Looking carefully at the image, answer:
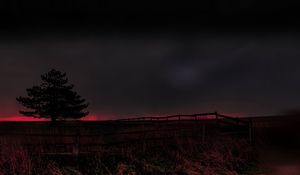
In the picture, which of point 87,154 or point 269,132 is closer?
point 87,154

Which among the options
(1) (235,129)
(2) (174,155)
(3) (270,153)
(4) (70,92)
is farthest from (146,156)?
(4) (70,92)

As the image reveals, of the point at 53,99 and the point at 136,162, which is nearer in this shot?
the point at 136,162

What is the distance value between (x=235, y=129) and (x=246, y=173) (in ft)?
35.4

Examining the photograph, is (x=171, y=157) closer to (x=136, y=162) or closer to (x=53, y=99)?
(x=136, y=162)

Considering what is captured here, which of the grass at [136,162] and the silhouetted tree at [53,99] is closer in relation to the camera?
the grass at [136,162]

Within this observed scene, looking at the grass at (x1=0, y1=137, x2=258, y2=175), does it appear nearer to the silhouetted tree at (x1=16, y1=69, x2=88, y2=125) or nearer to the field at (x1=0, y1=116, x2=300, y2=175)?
the field at (x1=0, y1=116, x2=300, y2=175)

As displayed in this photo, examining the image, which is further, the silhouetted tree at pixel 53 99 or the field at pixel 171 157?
the silhouetted tree at pixel 53 99

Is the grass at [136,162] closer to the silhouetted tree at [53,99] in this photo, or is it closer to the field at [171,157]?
the field at [171,157]

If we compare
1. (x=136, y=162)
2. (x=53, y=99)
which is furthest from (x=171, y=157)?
(x=53, y=99)

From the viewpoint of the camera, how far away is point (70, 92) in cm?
4438

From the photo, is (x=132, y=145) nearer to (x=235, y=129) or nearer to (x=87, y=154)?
(x=87, y=154)

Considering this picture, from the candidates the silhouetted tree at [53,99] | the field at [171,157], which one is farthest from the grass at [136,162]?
the silhouetted tree at [53,99]

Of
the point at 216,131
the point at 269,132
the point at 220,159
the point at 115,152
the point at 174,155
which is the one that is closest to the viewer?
the point at 220,159

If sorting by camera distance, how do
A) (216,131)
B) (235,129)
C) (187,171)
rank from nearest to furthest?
(187,171)
(216,131)
(235,129)
